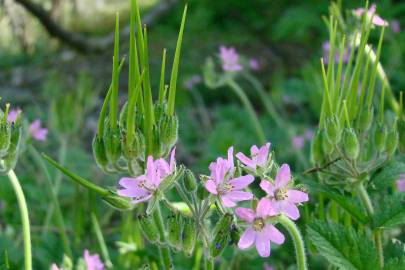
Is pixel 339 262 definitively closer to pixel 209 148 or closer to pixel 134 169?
pixel 134 169

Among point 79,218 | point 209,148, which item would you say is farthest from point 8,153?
point 209,148

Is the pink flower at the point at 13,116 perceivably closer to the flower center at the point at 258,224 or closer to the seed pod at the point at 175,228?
the seed pod at the point at 175,228

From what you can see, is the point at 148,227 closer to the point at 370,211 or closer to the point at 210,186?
the point at 210,186

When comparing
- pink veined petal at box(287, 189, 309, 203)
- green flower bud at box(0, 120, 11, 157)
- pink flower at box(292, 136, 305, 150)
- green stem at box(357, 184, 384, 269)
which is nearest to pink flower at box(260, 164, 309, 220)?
pink veined petal at box(287, 189, 309, 203)

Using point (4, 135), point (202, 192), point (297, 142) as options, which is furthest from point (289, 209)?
point (297, 142)

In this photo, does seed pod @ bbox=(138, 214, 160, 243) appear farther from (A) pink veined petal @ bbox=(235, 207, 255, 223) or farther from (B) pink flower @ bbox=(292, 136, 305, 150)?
(B) pink flower @ bbox=(292, 136, 305, 150)

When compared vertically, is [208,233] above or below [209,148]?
below
